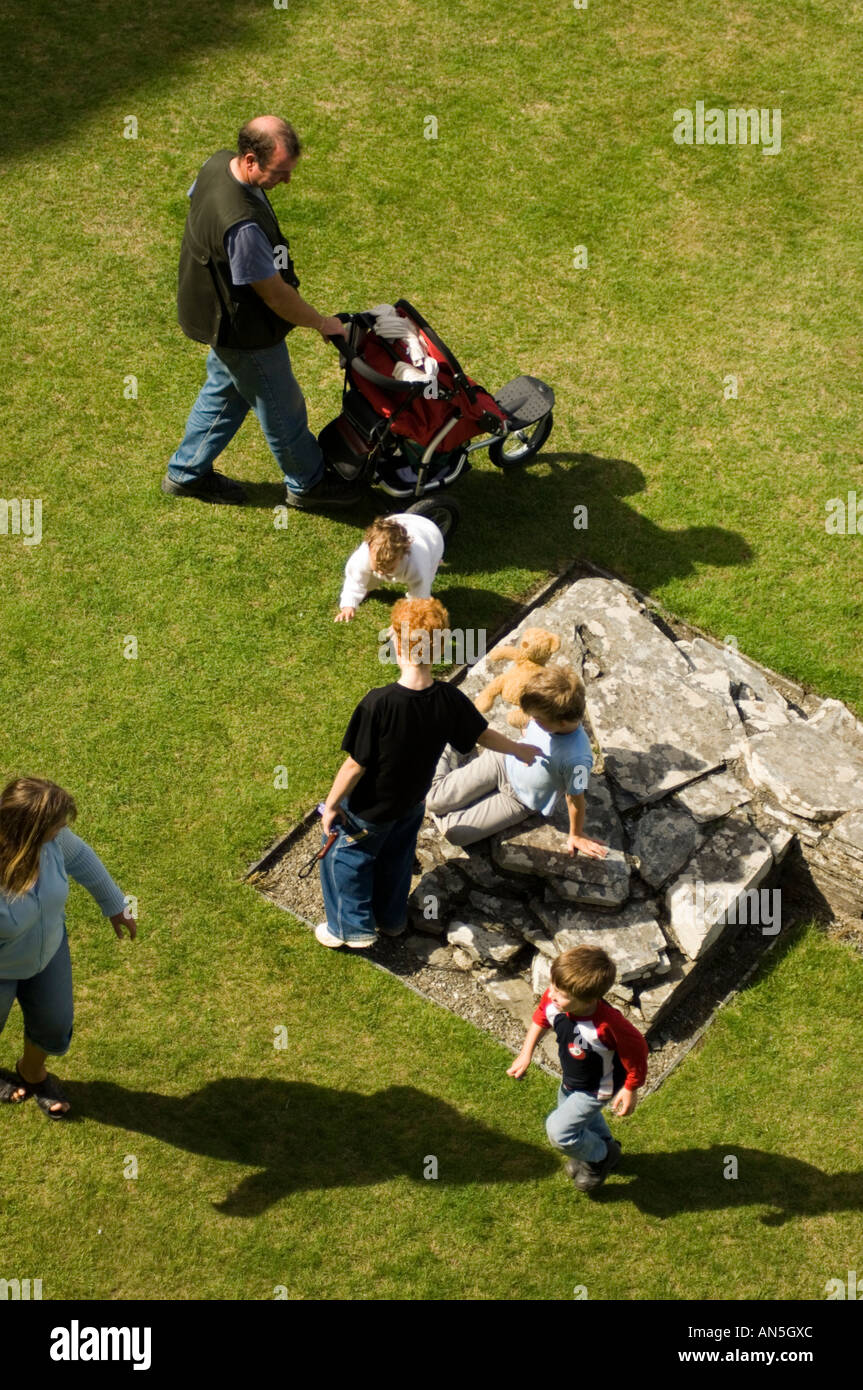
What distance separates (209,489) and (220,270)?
1537 millimetres

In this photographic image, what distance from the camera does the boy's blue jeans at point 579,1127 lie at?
16.4 ft

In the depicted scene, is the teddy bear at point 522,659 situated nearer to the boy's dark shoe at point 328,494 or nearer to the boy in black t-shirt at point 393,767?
the boy in black t-shirt at point 393,767

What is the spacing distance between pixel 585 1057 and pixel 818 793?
2.17m

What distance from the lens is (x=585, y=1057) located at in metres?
4.88

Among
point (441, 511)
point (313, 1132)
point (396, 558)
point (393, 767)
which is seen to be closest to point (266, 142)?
point (396, 558)

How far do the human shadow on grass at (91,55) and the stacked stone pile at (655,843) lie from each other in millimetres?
6229

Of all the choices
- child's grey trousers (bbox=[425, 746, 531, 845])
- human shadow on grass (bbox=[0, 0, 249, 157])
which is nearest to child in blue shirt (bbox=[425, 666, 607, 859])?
child's grey trousers (bbox=[425, 746, 531, 845])

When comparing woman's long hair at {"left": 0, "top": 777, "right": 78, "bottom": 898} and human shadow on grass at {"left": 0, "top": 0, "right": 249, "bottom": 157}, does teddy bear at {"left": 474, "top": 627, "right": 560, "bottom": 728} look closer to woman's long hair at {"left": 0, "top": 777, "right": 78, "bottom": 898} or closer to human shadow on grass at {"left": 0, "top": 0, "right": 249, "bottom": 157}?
woman's long hair at {"left": 0, "top": 777, "right": 78, "bottom": 898}

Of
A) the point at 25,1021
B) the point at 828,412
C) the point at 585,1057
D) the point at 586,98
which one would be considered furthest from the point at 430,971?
the point at 586,98

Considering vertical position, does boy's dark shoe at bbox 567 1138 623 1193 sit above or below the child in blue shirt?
below

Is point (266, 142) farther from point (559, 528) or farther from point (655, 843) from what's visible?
point (655, 843)

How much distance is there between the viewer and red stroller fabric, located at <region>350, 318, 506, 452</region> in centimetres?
714

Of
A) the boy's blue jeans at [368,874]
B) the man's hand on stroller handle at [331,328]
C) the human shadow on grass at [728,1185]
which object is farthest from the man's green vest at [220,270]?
Result: the human shadow on grass at [728,1185]

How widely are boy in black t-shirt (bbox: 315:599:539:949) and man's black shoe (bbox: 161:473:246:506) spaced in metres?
2.72
